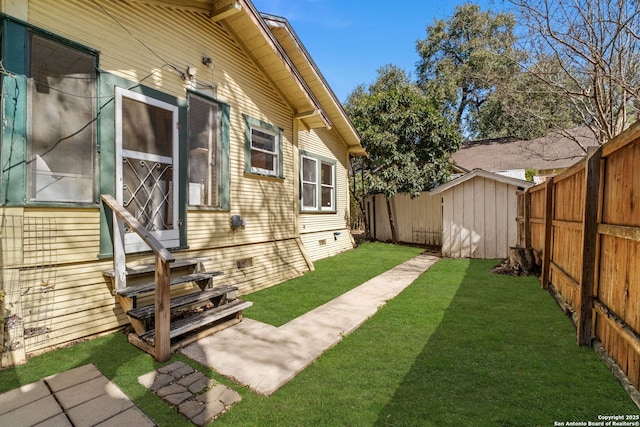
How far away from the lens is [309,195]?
948cm

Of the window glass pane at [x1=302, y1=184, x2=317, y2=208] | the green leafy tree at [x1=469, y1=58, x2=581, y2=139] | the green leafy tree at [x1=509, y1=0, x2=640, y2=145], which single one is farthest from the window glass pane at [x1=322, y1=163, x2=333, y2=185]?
the green leafy tree at [x1=469, y1=58, x2=581, y2=139]

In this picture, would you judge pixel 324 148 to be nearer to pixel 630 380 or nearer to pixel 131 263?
pixel 131 263

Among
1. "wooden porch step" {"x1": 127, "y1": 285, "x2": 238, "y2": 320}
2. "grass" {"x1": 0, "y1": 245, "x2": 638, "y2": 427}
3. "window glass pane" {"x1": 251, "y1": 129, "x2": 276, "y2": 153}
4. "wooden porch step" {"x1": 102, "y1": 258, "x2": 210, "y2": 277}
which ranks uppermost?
"window glass pane" {"x1": 251, "y1": 129, "x2": 276, "y2": 153}

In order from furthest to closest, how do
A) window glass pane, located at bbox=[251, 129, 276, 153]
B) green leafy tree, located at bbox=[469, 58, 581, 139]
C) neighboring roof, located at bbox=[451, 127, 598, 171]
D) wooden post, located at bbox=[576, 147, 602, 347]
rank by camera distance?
neighboring roof, located at bbox=[451, 127, 598, 171] → green leafy tree, located at bbox=[469, 58, 581, 139] → window glass pane, located at bbox=[251, 129, 276, 153] → wooden post, located at bbox=[576, 147, 602, 347]

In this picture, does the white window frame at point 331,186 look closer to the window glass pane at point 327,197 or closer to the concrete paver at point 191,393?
the window glass pane at point 327,197

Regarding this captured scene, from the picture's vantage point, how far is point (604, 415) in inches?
86.7

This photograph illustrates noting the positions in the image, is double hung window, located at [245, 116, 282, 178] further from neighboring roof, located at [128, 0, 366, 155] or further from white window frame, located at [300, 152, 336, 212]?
white window frame, located at [300, 152, 336, 212]

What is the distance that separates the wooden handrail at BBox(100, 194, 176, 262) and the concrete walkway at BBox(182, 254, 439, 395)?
3.60 feet

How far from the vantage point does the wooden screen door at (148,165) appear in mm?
4188

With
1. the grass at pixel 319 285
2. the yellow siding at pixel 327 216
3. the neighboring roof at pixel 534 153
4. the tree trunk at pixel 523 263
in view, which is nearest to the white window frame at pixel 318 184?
the yellow siding at pixel 327 216

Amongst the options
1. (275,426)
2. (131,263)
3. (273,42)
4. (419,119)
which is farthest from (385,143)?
(275,426)

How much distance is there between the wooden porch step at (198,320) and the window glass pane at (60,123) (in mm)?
1865

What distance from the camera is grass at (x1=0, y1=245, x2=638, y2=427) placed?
226cm

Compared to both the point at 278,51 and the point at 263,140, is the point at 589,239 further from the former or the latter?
the point at 278,51
